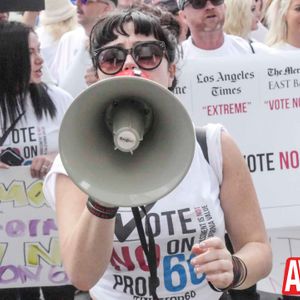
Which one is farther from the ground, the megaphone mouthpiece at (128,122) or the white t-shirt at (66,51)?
the white t-shirt at (66,51)

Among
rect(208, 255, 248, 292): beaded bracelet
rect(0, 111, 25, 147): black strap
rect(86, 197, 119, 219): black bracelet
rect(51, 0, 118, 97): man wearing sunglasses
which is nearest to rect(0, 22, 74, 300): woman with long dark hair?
rect(0, 111, 25, 147): black strap

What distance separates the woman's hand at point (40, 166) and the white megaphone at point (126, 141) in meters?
2.13

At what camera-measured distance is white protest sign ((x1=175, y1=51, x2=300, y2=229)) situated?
14.7ft

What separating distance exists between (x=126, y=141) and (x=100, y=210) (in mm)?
174

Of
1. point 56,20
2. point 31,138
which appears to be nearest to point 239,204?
point 31,138

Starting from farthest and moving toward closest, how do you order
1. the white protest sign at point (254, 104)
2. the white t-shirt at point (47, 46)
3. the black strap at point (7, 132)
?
1. the white t-shirt at point (47, 46)
2. the white protest sign at point (254, 104)
3. the black strap at point (7, 132)

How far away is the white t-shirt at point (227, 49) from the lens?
480 cm

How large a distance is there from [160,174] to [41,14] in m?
5.21

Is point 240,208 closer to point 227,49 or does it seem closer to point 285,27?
point 227,49

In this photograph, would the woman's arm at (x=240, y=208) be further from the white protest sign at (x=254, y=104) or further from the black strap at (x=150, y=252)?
the white protest sign at (x=254, y=104)

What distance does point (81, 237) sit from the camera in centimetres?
193

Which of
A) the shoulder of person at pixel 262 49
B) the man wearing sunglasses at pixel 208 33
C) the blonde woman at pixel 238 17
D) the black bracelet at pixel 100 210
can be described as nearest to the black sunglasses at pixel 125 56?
the black bracelet at pixel 100 210

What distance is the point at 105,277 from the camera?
7.57ft

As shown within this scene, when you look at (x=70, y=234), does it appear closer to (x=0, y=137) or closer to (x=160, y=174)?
(x=160, y=174)
